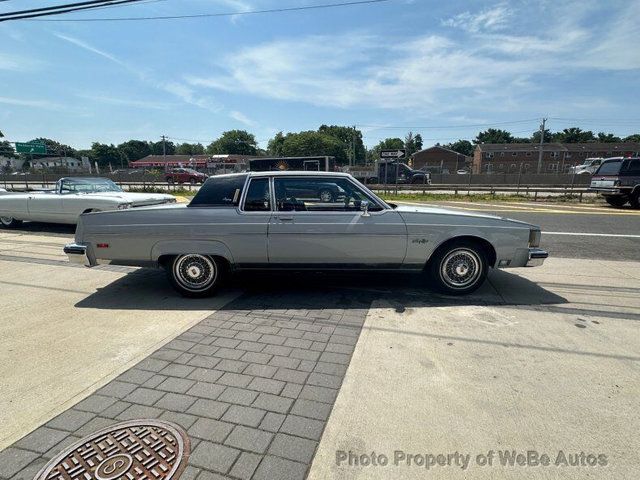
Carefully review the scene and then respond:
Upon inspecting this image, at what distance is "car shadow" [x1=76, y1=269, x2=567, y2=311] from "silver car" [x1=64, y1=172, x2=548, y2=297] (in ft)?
0.86

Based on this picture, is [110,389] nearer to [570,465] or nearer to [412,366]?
[412,366]

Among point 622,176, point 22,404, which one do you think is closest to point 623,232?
point 622,176

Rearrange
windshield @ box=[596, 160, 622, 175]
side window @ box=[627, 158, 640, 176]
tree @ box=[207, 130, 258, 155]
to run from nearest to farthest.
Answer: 1. side window @ box=[627, 158, 640, 176]
2. windshield @ box=[596, 160, 622, 175]
3. tree @ box=[207, 130, 258, 155]

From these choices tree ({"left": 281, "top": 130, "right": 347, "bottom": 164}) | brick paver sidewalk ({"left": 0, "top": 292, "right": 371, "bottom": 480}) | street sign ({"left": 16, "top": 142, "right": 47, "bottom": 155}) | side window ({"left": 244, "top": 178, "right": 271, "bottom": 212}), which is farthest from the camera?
tree ({"left": 281, "top": 130, "right": 347, "bottom": 164})

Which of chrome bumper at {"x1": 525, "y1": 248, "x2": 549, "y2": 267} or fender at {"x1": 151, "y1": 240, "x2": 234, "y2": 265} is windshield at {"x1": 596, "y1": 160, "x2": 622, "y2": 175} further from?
fender at {"x1": 151, "y1": 240, "x2": 234, "y2": 265}

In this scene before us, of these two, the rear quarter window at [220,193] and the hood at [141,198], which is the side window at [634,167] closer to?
the rear quarter window at [220,193]

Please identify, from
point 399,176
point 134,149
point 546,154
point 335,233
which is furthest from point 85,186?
point 134,149

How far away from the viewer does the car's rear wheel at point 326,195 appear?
14.8ft

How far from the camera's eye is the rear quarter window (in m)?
4.54

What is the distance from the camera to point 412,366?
2959 mm

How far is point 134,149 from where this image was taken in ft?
432

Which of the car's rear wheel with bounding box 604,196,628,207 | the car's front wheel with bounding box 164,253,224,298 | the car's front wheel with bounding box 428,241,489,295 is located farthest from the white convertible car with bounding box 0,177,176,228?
the car's rear wheel with bounding box 604,196,628,207

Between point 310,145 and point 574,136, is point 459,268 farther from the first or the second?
point 574,136

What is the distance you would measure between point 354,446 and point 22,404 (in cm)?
226
